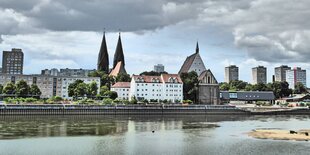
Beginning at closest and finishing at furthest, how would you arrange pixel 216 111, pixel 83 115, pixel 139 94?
pixel 83 115 → pixel 216 111 → pixel 139 94

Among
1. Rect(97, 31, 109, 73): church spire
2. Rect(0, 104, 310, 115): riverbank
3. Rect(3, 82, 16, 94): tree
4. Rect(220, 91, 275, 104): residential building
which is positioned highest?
Rect(97, 31, 109, 73): church spire

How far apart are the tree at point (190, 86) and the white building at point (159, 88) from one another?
84.6 inches

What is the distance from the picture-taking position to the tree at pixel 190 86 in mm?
127875

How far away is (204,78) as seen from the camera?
131875 mm

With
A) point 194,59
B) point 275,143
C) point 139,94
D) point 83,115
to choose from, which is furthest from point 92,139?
point 194,59

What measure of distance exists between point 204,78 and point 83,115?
55451 millimetres

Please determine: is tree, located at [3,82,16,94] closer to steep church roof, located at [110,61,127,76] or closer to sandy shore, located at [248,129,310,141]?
steep church roof, located at [110,61,127,76]

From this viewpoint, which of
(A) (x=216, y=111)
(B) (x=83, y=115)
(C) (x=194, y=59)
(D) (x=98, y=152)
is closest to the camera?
(D) (x=98, y=152)

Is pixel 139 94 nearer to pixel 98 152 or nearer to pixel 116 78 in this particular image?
pixel 116 78

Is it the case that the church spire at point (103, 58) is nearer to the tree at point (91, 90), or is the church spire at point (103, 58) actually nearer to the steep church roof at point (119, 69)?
the steep church roof at point (119, 69)

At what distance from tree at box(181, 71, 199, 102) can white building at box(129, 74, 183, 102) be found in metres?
2.15

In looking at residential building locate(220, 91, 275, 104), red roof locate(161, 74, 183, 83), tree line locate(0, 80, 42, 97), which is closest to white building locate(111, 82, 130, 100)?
red roof locate(161, 74, 183, 83)

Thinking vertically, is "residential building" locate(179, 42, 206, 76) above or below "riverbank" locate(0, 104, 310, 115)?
above

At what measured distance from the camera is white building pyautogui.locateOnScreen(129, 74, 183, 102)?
125 metres
